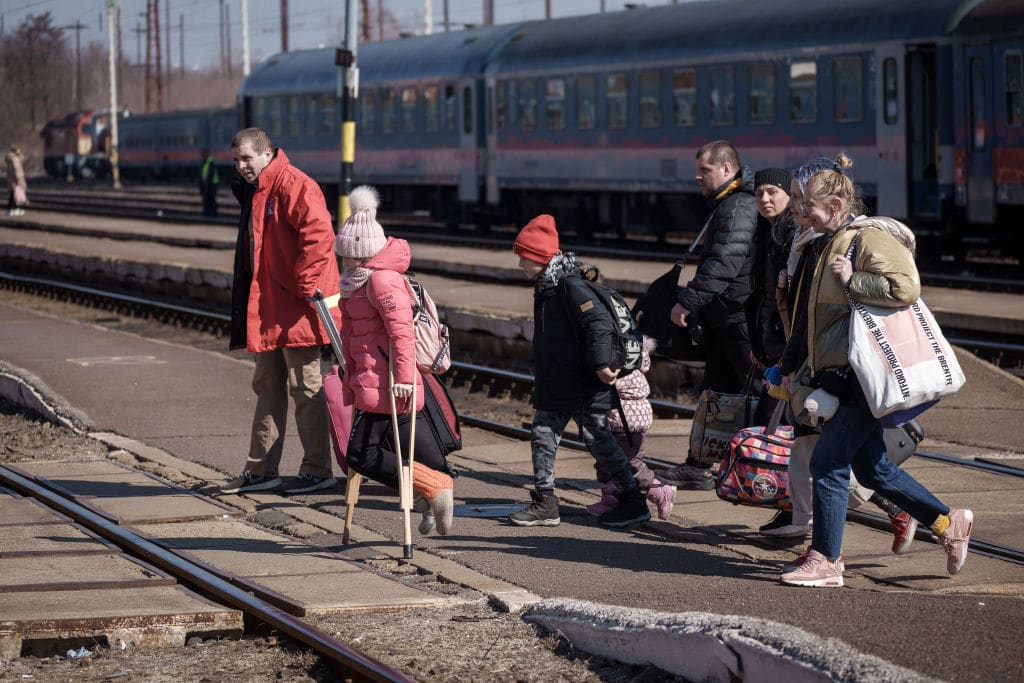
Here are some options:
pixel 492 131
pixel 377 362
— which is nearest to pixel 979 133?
pixel 492 131

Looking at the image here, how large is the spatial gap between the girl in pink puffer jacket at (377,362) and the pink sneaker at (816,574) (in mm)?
1562

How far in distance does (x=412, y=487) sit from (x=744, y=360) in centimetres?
196

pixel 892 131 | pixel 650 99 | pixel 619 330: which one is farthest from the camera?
pixel 650 99

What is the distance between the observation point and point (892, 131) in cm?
2158

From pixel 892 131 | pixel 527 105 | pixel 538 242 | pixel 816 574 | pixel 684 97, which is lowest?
pixel 816 574

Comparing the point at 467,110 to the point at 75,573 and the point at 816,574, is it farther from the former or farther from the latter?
the point at 816,574

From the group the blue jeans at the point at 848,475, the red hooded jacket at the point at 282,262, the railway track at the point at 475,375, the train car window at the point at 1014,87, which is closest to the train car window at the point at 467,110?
the railway track at the point at 475,375

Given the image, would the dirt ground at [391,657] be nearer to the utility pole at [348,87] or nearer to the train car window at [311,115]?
the utility pole at [348,87]

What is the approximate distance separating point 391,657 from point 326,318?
2.85 m

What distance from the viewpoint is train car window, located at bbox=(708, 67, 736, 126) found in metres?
24.5

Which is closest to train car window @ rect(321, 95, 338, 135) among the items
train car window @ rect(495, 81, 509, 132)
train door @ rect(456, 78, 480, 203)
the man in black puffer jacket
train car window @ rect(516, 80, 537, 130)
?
train door @ rect(456, 78, 480, 203)

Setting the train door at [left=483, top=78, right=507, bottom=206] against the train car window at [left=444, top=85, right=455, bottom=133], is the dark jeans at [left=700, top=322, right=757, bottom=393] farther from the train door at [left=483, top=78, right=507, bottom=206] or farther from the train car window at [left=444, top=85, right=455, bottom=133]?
the train car window at [left=444, top=85, right=455, bottom=133]

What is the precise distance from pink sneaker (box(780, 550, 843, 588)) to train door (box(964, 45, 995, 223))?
48.5 ft

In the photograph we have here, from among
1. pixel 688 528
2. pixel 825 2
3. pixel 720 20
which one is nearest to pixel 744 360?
pixel 688 528
